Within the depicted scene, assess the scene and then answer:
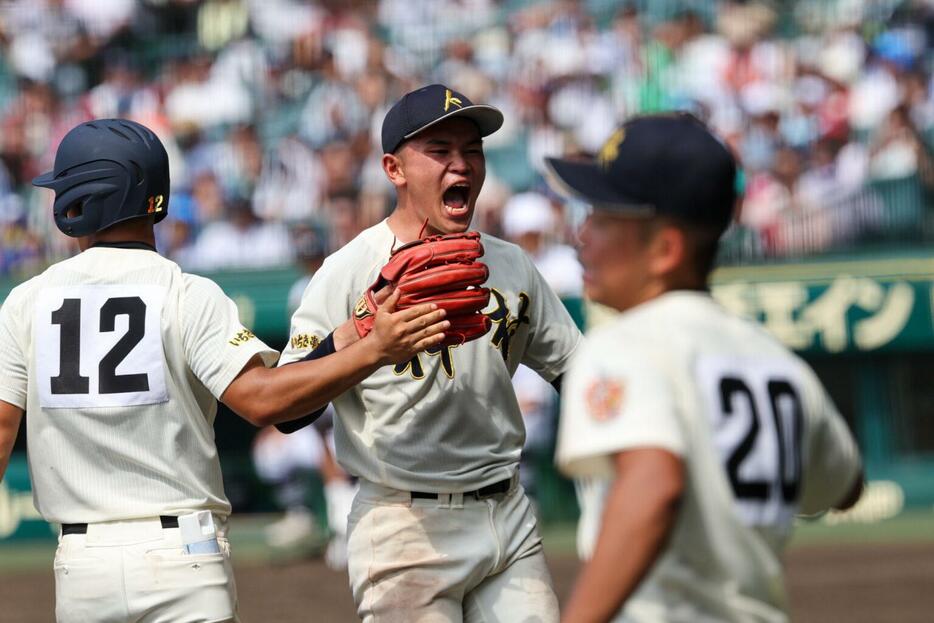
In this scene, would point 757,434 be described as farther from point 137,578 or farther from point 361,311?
point 137,578

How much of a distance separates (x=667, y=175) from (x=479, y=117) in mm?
2045

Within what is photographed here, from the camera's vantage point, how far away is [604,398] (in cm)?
260

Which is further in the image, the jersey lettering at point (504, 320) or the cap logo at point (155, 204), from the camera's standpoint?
the jersey lettering at point (504, 320)

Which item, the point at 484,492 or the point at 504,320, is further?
the point at 504,320

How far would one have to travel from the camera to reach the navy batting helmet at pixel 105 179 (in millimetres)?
4098

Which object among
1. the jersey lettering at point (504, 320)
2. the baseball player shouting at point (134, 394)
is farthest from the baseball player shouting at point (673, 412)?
the jersey lettering at point (504, 320)

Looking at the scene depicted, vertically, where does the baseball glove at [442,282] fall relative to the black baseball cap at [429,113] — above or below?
below

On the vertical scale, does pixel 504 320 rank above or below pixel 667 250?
below

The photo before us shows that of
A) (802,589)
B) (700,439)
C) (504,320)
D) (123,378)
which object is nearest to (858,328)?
(802,589)

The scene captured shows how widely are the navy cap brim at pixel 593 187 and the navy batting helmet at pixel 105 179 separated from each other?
161cm

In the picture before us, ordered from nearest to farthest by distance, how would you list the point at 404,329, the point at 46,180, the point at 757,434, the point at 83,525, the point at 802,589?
the point at 757,434 → the point at 404,329 → the point at 83,525 → the point at 46,180 → the point at 802,589

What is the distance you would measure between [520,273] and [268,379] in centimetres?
115

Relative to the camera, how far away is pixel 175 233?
1311cm

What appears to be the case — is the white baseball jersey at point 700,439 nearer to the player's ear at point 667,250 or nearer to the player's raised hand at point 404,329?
the player's ear at point 667,250
